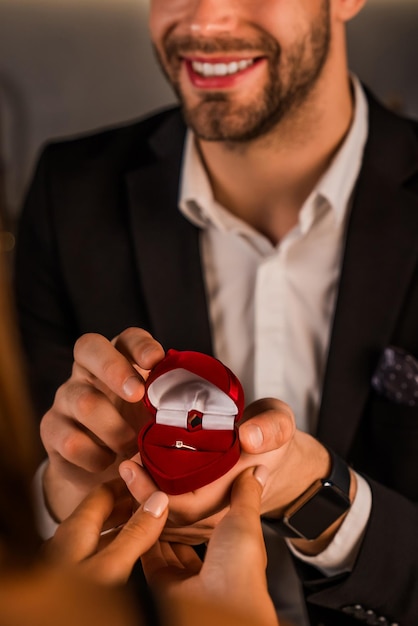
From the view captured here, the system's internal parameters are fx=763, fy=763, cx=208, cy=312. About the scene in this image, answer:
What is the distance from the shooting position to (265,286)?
51 centimetres

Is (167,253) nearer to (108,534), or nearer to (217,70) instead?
(217,70)

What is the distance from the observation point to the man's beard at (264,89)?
1.71 feet

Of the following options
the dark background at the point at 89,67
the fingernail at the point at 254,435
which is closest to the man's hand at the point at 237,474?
the fingernail at the point at 254,435

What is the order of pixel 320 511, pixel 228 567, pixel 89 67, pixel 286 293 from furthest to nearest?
pixel 89 67 < pixel 286 293 < pixel 320 511 < pixel 228 567

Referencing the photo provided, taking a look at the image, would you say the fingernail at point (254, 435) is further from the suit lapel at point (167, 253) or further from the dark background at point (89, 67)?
the dark background at point (89, 67)

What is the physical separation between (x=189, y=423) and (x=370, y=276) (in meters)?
0.24

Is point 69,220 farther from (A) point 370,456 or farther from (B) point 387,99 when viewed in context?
(B) point 387,99

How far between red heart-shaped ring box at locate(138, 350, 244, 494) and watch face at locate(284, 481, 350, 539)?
13cm

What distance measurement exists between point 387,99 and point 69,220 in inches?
19.2

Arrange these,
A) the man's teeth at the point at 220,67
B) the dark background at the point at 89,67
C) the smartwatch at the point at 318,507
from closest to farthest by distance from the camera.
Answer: the smartwatch at the point at 318,507
the man's teeth at the point at 220,67
the dark background at the point at 89,67

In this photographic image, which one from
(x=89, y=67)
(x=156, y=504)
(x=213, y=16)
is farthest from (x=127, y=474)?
(x=89, y=67)

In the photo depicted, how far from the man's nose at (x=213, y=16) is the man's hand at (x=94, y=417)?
226mm

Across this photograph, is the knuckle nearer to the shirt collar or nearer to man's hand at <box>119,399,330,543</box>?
man's hand at <box>119,399,330,543</box>

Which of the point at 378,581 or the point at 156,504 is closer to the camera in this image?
the point at 156,504
